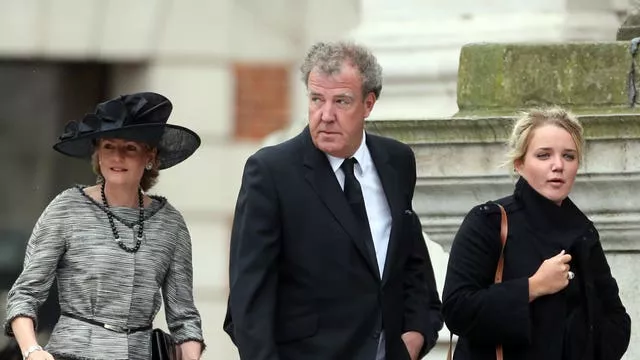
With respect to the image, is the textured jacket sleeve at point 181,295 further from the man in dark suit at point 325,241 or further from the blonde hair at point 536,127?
the blonde hair at point 536,127

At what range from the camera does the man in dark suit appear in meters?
5.88

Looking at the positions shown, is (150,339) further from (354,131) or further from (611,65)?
(611,65)

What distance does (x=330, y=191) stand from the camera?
596 centimetres

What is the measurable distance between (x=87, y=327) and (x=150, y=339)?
18cm

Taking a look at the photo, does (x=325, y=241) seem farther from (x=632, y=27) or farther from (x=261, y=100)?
(x=261, y=100)

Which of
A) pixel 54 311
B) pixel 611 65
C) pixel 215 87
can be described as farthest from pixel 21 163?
pixel 611 65

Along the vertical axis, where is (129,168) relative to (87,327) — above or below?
above

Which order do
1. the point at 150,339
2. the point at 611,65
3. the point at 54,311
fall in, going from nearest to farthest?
1. the point at 150,339
2. the point at 611,65
3. the point at 54,311

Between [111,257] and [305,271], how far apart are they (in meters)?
0.62

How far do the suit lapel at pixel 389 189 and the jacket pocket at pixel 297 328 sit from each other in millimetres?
202

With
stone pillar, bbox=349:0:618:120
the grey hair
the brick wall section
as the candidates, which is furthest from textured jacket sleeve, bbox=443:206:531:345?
the brick wall section

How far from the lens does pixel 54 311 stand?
8.32m

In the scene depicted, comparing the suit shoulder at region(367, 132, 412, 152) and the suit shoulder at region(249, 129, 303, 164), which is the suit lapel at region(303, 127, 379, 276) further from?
the suit shoulder at region(367, 132, 412, 152)

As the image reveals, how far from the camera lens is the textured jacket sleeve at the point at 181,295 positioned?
21.1ft
